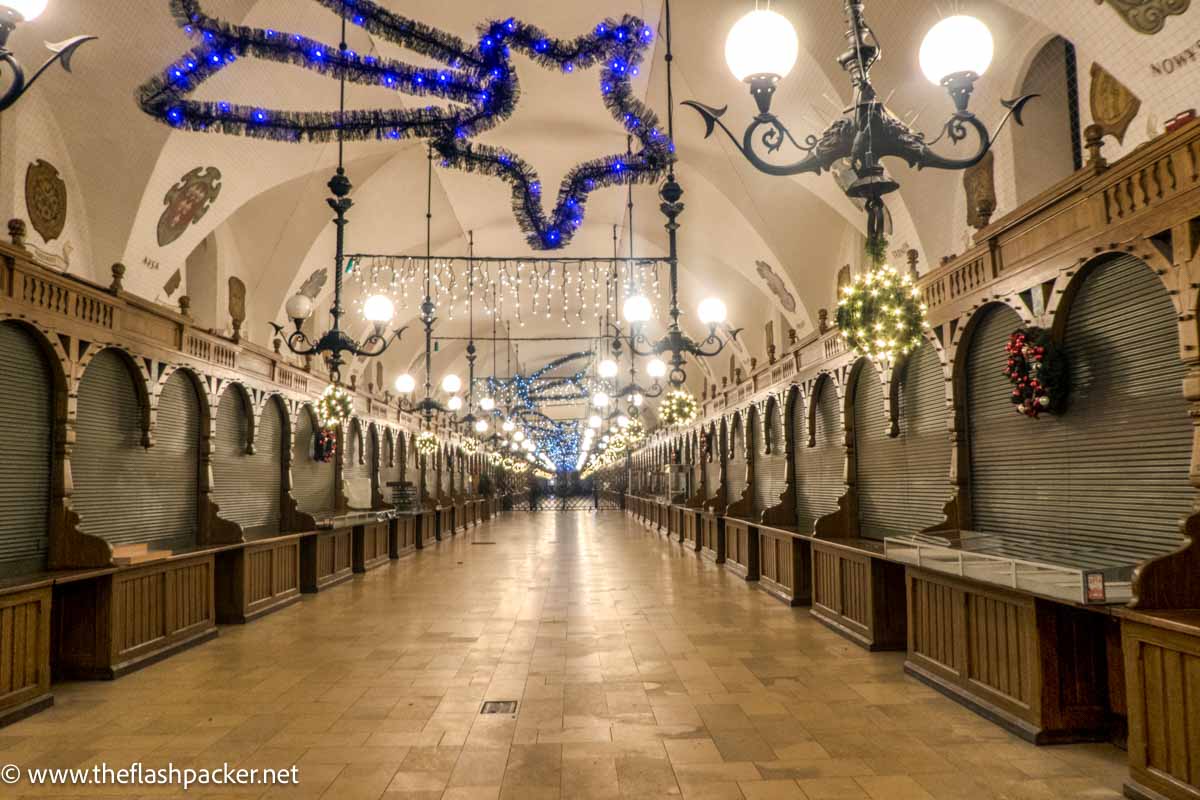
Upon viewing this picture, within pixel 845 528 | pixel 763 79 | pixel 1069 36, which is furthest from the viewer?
pixel 845 528

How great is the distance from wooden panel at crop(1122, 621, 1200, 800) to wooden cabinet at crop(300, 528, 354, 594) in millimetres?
9232

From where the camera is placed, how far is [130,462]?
7.07 meters

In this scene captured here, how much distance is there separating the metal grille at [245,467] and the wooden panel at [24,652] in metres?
3.36

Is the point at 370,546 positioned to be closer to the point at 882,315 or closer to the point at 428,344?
the point at 428,344

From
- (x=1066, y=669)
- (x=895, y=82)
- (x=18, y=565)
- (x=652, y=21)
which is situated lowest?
(x=1066, y=669)

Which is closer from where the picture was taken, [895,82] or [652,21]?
[895,82]

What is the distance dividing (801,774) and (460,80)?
4.55m

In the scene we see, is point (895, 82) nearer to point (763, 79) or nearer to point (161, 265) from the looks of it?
point (763, 79)

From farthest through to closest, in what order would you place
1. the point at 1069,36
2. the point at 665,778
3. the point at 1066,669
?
the point at 1069,36 < the point at 1066,669 < the point at 665,778

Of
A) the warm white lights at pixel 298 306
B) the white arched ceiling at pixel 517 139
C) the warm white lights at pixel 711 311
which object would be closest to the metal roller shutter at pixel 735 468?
the white arched ceiling at pixel 517 139

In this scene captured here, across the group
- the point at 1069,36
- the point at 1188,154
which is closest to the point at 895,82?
the point at 1069,36

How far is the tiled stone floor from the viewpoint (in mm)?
3656

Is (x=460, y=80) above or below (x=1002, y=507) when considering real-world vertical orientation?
above

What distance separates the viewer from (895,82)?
7.36 metres
